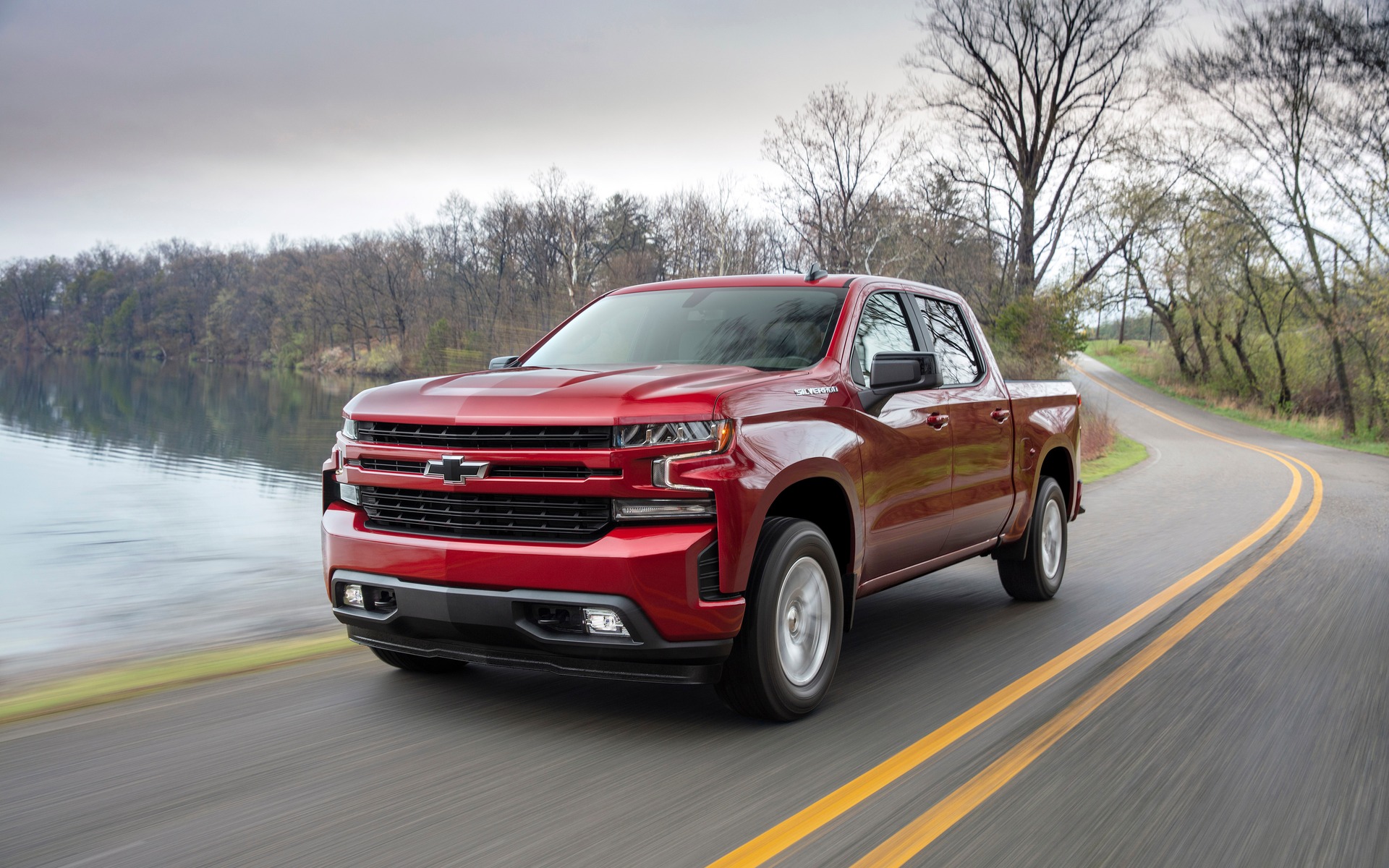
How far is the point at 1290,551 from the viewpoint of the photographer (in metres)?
9.83

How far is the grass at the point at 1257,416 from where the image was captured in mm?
35062

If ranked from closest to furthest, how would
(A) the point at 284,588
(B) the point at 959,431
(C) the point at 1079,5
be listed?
(B) the point at 959,431 → (A) the point at 284,588 → (C) the point at 1079,5

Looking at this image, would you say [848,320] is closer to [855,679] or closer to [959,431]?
[959,431]

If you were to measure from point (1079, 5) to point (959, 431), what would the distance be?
34691 millimetres

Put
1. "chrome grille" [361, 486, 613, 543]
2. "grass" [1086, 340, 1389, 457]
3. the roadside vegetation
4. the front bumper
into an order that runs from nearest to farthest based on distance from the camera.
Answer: the front bumper, "chrome grille" [361, 486, 613, 543], the roadside vegetation, "grass" [1086, 340, 1389, 457]

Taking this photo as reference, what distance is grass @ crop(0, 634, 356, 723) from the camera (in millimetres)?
4875

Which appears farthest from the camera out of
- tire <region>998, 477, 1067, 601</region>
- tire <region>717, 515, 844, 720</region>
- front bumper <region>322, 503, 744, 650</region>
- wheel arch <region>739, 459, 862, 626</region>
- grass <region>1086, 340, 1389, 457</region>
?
grass <region>1086, 340, 1389, 457</region>

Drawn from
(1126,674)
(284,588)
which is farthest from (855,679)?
(284,588)

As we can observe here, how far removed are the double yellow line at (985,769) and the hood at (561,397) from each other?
1.50 meters

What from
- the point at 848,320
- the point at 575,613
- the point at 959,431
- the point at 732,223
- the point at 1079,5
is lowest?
the point at 575,613

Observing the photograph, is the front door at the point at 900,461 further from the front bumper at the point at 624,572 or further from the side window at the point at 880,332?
the front bumper at the point at 624,572

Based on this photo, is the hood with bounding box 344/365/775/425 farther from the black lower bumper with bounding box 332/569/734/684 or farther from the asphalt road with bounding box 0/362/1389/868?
the asphalt road with bounding box 0/362/1389/868

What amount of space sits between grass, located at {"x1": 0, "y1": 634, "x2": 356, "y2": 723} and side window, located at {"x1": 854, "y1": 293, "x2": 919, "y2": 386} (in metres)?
3.28

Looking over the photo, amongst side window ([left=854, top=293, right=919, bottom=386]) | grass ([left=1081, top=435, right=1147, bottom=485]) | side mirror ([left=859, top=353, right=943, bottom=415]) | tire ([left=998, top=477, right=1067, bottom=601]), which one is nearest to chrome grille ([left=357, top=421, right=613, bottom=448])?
side mirror ([left=859, top=353, right=943, bottom=415])
